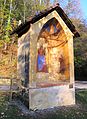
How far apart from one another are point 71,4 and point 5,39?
1241 centimetres

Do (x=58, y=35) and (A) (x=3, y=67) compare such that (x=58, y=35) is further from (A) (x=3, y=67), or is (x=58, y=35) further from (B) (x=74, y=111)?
(A) (x=3, y=67)

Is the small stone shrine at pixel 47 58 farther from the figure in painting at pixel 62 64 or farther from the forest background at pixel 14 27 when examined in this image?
the forest background at pixel 14 27

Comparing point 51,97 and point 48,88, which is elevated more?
point 48,88

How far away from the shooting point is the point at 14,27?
1206 inches

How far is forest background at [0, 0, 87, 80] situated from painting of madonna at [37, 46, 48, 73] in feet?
43.6

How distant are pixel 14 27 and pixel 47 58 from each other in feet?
56.2

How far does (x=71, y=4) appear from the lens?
3825 cm

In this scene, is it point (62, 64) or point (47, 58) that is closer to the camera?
point (47, 58)

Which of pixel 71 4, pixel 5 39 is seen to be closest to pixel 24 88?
pixel 5 39

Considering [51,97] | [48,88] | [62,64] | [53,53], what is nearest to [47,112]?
[51,97]

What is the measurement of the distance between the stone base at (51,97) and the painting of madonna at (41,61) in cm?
121

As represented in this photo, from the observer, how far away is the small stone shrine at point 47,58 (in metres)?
12.2

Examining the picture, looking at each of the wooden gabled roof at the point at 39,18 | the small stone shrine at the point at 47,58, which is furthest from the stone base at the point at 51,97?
the wooden gabled roof at the point at 39,18

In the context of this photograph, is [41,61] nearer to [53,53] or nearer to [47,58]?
[47,58]
